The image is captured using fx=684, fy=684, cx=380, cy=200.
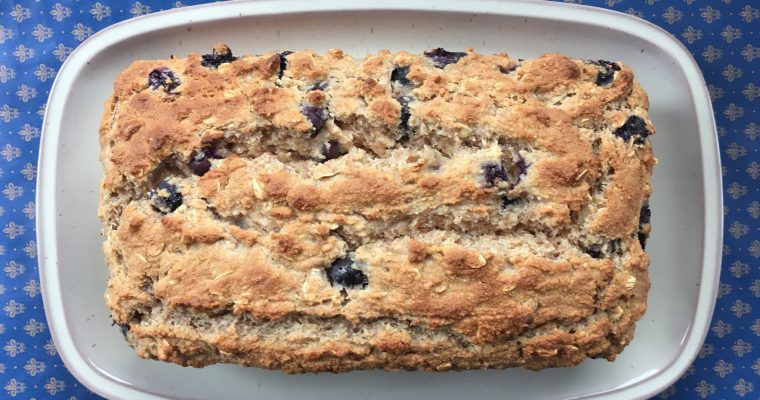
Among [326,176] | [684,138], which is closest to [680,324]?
[684,138]

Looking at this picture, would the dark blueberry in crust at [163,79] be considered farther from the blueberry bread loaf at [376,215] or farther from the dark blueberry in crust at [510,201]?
the dark blueberry in crust at [510,201]

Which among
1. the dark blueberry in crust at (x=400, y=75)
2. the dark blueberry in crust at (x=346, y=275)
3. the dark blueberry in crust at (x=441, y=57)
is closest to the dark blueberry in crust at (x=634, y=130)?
the dark blueberry in crust at (x=441, y=57)

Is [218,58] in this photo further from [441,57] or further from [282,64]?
[441,57]

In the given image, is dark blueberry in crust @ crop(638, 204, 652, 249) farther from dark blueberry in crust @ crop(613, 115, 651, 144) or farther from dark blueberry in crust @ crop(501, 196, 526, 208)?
dark blueberry in crust @ crop(501, 196, 526, 208)

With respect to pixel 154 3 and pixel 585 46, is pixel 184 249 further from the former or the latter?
pixel 585 46

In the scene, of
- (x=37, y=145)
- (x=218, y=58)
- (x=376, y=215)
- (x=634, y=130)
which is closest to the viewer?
(x=376, y=215)

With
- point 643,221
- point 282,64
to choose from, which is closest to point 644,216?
point 643,221
